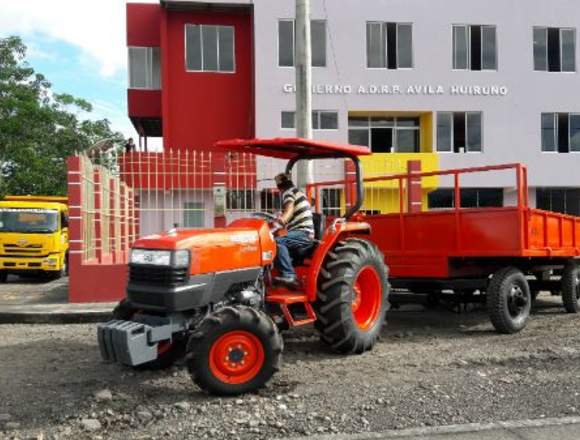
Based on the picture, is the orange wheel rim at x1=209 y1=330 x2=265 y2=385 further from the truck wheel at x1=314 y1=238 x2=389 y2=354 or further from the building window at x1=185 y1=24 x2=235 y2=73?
the building window at x1=185 y1=24 x2=235 y2=73

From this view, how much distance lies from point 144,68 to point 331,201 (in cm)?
1846

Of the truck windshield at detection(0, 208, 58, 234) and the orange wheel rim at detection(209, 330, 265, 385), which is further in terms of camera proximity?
the truck windshield at detection(0, 208, 58, 234)

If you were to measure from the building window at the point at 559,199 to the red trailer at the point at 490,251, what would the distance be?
2072 cm

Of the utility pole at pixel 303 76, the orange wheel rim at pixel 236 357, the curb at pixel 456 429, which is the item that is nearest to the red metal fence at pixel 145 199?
the utility pole at pixel 303 76

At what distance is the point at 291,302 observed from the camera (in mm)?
6887

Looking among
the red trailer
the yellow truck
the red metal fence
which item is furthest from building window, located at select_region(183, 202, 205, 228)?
the yellow truck

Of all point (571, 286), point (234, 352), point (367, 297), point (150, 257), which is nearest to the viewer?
point (234, 352)

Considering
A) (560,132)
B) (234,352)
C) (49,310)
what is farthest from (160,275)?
(560,132)

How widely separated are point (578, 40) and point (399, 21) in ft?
25.1

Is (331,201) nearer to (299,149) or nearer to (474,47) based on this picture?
(299,149)

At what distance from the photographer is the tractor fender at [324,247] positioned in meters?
7.10

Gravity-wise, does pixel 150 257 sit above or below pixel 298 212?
below

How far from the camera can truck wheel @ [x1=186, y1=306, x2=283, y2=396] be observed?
5.73 m

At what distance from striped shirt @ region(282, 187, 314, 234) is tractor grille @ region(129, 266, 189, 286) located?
1.74 meters
